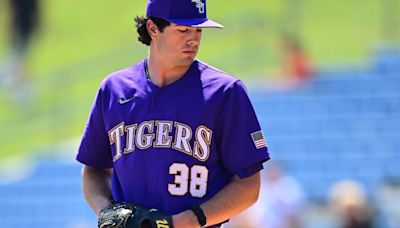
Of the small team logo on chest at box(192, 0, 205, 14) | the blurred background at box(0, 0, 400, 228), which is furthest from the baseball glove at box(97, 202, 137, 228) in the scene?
the blurred background at box(0, 0, 400, 228)

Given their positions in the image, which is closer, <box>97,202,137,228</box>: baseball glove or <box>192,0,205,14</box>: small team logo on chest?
<box>97,202,137,228</box>: baseball glove

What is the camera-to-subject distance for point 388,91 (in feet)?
43.1

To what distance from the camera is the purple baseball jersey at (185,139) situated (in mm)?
4309

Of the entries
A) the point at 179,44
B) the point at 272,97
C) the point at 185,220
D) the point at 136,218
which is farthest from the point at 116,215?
the point at 272,97

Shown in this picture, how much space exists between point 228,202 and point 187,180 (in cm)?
19

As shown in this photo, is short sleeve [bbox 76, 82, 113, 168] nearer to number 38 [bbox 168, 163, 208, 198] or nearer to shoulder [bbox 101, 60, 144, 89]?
shoulder [bbox 101, 60, 144, 89]

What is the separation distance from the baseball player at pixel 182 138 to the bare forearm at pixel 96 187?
0.49 feet

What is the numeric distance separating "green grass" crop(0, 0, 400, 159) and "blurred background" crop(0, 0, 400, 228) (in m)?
0.03

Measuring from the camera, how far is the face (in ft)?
14.1

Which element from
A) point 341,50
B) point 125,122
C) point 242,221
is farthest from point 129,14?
point 125,122

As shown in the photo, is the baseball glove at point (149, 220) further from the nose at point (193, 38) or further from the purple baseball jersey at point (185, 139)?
the nose at point (193, 38)

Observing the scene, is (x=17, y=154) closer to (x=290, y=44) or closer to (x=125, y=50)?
(x=125, y=50)

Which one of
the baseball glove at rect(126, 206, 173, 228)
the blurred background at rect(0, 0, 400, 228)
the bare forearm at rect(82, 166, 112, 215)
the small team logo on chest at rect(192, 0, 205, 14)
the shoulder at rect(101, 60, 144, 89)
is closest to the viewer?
the baseball glove at rect(126, 206, 173, 228)

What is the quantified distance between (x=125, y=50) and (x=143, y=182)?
514 inches
